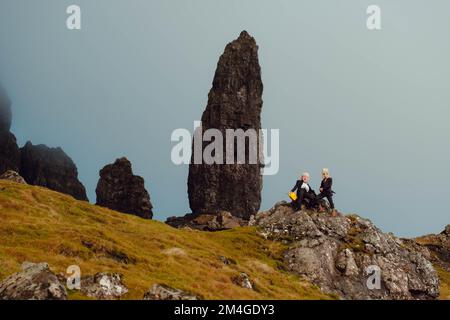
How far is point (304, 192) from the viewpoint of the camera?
1805 inches

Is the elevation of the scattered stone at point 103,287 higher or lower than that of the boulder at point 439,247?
lower

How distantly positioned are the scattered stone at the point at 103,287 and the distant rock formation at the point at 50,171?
169347mm

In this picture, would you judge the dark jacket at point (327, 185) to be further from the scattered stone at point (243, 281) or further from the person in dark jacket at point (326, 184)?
the scattered stone at point (243, 281)

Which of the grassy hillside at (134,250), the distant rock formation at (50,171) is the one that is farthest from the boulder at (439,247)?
the distant rock formation at (50,171)

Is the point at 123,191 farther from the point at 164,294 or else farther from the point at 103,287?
the point at 164,294

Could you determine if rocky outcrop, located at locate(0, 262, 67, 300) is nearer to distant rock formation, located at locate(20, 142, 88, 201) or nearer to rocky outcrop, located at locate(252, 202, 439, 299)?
rocky outcrop, located at locate(252, 202, 439, 299)

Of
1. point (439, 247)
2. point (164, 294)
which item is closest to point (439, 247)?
point (439, 247)

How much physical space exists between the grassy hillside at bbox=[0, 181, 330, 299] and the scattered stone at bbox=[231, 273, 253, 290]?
0.49m

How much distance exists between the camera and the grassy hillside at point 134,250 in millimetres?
27000

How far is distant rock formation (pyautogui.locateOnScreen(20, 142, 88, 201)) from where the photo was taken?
187 metres

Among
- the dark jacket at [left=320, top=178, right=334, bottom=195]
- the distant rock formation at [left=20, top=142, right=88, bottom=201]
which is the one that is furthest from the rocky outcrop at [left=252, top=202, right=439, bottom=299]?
the distant rock formation at [left=20, top=142, right=88, bottom=201]
